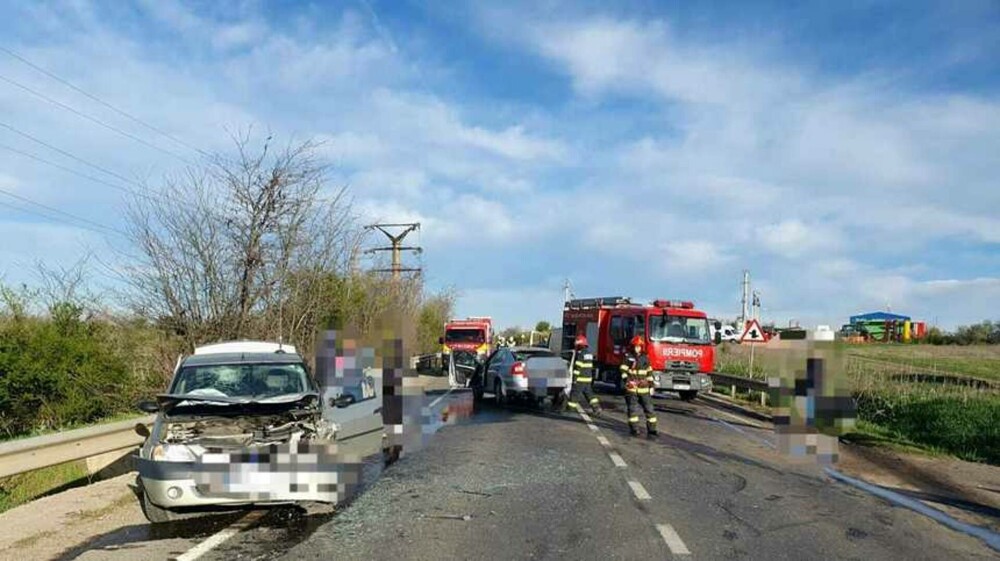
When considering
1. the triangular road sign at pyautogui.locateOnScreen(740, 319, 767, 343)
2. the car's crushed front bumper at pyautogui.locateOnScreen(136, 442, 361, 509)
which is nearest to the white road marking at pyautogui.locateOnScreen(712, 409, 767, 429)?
the triangular road sign at pyautogui.locateOnScreen(740, 319, 767, 343)

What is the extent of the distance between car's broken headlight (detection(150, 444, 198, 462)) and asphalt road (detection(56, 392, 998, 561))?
0.69 metres

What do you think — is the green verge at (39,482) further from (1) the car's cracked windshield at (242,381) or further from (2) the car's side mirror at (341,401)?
(2) the car's side mirror at (341,401)

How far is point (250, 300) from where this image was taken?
62.9 ft

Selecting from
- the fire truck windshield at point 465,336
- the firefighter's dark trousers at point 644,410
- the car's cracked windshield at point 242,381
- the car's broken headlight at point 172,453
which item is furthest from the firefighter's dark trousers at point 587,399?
the fire truck windshield at point 465,336

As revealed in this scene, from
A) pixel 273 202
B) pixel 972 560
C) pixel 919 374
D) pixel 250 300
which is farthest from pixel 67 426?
pixel 919 374

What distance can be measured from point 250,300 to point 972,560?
15588mm

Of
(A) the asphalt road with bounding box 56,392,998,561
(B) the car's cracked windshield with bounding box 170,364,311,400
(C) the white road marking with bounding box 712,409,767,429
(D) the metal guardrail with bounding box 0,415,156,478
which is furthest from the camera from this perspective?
(C) the white road marking with bounding box 712,409,767,429

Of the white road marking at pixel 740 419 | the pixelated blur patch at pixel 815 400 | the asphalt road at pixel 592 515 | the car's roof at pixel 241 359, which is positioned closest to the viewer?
the asphalt road at pixel 592 515

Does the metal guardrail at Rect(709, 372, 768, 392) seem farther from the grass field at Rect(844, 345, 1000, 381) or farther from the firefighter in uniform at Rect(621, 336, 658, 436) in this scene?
the firefighter in uniform at Rect(621, 336, 658, 436)

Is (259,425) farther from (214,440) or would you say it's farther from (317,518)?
(317,518)

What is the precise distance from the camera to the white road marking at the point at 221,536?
21.8 ft

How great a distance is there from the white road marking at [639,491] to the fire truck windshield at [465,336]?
93.7 feet

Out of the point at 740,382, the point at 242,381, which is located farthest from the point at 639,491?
the point at 740,382

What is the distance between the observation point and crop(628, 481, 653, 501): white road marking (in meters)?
9.10
